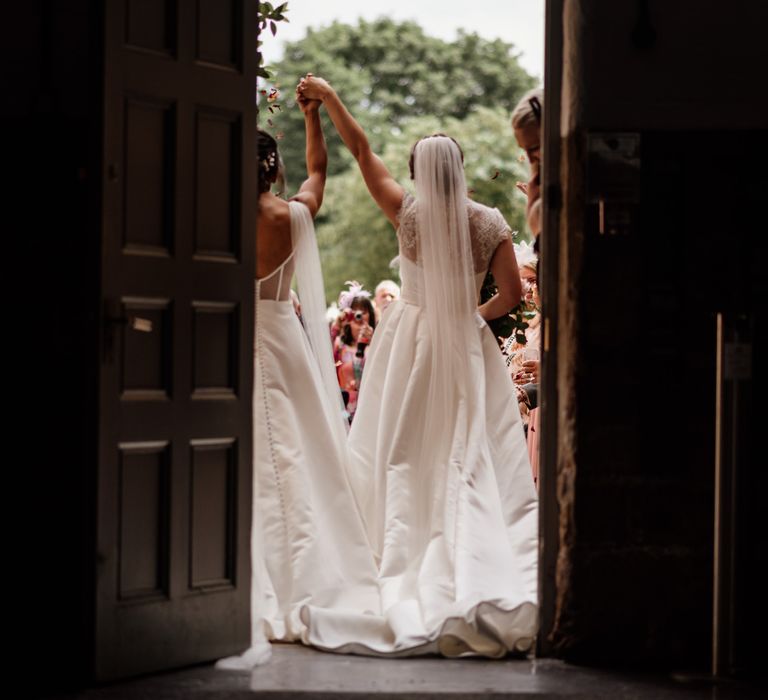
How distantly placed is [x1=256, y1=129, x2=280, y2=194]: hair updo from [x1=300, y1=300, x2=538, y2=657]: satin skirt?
967 millimetres

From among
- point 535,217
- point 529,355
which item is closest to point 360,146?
point 535,217

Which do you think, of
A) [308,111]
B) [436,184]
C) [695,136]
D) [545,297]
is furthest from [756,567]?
[308,111]

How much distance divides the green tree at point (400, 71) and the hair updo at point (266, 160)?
26.7 metres

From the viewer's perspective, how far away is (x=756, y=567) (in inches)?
190

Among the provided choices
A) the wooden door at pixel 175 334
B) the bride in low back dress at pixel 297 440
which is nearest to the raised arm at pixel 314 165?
the bride in low back dress at pixel 297 440

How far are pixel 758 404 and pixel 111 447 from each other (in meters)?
2.42

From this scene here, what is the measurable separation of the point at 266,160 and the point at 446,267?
0.99m

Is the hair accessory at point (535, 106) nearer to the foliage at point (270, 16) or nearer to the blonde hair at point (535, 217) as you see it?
the blonde hair at point (535, 217)

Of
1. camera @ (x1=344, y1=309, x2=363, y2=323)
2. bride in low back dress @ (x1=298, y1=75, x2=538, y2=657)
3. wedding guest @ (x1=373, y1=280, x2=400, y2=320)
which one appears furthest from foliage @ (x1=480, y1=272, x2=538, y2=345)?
wedding guest @ (x1=373, y1=280, x2=400, y2=320)

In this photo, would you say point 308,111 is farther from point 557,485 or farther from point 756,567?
point 756,567

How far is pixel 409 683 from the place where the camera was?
4602 millimetres

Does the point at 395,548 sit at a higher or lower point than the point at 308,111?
lower

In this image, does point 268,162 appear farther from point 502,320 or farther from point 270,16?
point 502,320

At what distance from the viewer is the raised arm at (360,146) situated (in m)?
6.06
